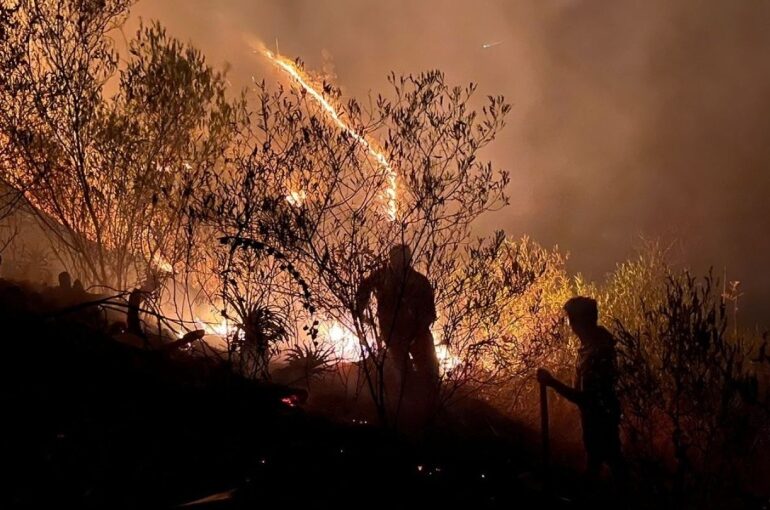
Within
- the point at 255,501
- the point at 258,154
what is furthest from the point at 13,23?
the point at 255,501

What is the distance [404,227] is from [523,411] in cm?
514

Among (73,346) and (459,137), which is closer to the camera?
(73,346)

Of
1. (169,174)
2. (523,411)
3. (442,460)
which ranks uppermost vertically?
(169,174)

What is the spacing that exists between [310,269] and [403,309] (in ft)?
4.66

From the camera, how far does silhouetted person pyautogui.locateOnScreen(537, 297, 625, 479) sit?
755 cm

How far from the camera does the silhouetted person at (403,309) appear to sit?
26.3ft

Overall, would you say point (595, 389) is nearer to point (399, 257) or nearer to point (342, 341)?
point (399, 257)

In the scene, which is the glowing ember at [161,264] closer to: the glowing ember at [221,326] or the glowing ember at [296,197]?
the glowing ember at [221,326]

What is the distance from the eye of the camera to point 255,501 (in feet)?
15.5

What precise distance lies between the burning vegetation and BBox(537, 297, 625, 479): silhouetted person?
30cm

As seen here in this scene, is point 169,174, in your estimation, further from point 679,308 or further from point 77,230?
point 679,308

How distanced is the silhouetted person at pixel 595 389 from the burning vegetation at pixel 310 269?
296 millimetres

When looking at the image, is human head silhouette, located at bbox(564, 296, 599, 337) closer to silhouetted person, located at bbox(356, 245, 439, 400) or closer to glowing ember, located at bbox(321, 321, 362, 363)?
silhouetted person, located at bbox(356, 245, 439, 400)

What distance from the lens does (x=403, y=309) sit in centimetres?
836
